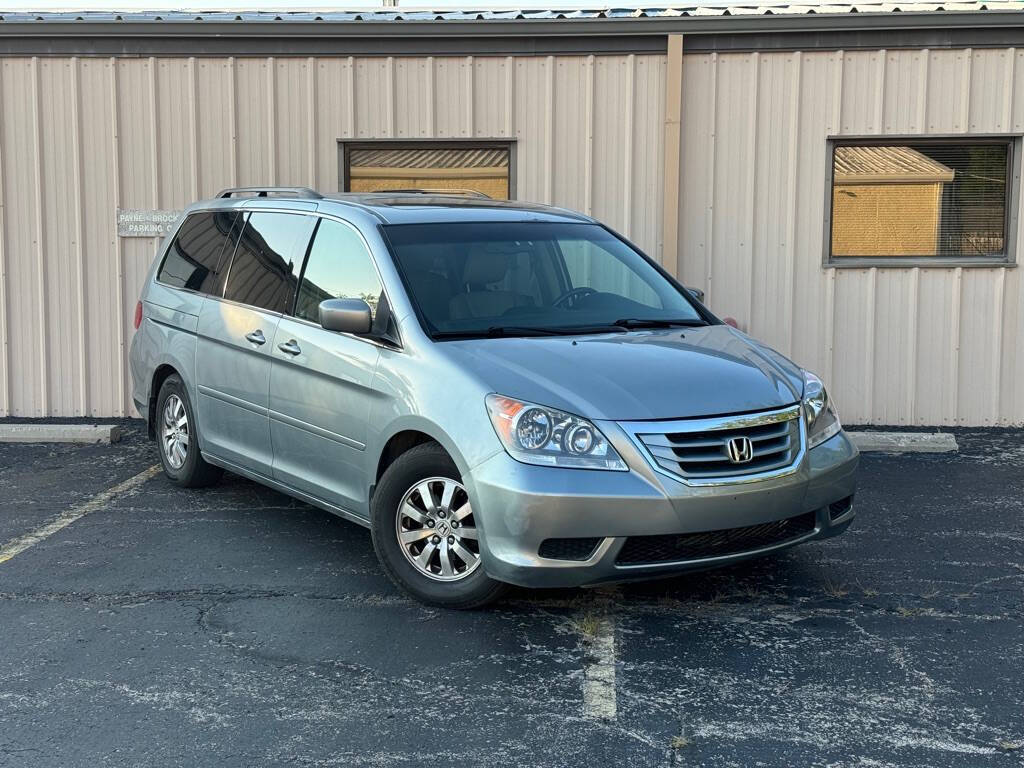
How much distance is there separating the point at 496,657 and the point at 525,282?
6.66 feet

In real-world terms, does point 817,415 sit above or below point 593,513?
above

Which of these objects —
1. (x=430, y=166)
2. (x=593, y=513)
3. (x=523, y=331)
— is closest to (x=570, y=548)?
(x=593, y=513)

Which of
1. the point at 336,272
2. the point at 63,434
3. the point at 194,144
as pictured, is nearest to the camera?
the point at 336,272

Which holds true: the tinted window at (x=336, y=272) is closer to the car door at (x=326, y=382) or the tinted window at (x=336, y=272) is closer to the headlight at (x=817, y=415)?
the car door at (x=326, y=382)

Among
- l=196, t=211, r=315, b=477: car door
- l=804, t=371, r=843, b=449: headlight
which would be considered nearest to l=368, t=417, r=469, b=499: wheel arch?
l=196, t=211, r=315, b=477: car door

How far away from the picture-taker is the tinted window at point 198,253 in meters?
7.14

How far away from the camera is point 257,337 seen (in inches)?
248

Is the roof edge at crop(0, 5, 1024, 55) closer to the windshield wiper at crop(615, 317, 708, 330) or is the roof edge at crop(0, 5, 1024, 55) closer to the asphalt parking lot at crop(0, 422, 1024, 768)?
the windshield wiper at crop(615, 317, 708, 330)

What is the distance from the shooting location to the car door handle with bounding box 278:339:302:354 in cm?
595

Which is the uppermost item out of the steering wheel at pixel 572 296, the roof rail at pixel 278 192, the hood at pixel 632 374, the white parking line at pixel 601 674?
the roof rail at pixel 278 192

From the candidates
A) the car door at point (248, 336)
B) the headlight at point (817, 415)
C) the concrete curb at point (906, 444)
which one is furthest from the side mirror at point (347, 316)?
the concrete curb at point (906, 444)

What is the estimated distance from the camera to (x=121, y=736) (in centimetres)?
389

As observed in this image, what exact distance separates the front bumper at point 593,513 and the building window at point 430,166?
5.70 metres

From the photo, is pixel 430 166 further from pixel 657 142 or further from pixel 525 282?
pixel 525 282
